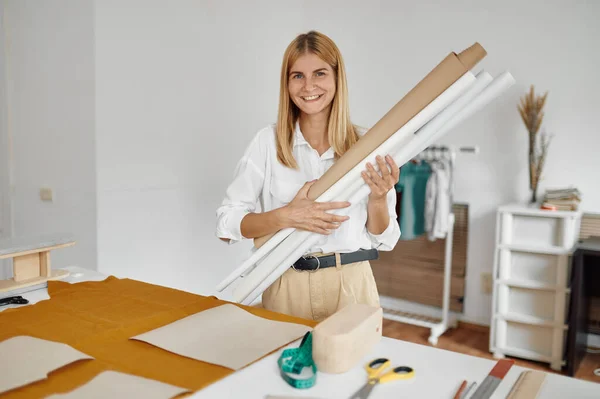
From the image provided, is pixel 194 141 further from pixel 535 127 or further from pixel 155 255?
pixel 535 127

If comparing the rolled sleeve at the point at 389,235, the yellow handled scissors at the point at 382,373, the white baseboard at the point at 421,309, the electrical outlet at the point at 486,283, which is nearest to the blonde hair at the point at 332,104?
the rolled sleeve at the point at 389,235

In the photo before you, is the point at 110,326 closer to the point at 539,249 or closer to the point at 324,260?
the point at 324,260

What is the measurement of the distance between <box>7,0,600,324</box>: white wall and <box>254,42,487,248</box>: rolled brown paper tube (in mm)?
2068

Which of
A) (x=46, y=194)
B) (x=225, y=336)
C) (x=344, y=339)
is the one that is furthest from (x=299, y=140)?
(x=46, y=194)

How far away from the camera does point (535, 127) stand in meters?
3.53

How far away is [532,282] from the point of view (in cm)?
343

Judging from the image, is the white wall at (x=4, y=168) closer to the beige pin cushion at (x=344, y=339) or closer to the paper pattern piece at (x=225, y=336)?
the paper pattern piece at (x=225, y=336)

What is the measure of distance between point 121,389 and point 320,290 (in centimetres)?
86

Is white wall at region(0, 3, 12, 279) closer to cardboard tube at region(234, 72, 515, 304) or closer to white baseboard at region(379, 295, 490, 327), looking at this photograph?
cardboard tube at region(234, 72, 515, 304)

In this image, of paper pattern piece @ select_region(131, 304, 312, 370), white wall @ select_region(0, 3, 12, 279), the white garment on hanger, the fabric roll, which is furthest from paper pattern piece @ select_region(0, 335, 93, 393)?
the white garment on hanger

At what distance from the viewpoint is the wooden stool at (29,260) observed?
1.65m

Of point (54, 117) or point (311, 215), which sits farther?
point (54, 117)

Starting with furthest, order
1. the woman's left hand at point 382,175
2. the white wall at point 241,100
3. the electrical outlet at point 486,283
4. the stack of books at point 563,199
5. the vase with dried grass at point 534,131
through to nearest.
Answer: the electrical outlet at point 486,283 < the vase with dried grass at point 534,131 < the stack of books at point 563,199 < the white wall at point 241,100 < the woman's left hand at point 382,175

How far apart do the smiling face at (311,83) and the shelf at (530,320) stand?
245 centimetres
